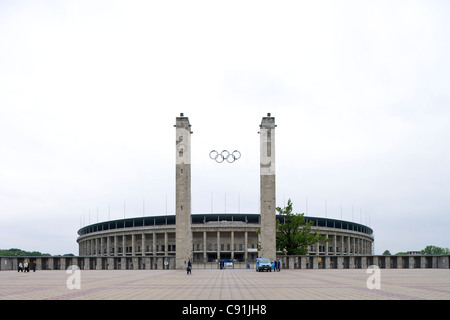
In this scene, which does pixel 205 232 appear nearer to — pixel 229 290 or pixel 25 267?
pixel 25 267

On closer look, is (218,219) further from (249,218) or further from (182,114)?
(182,114)

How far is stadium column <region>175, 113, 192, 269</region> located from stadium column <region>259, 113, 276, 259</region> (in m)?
10.4

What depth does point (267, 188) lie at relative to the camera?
67938 millimetres

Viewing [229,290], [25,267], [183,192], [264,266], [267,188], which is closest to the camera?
[229,290]

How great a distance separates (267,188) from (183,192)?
11952 mm

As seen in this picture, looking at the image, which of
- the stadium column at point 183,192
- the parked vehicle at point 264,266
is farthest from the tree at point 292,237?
the parked vehicle at point 264,266

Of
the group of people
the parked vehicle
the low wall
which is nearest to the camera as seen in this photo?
the group of people

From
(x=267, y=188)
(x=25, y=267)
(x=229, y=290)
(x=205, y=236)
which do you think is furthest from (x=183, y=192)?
(x=205, y=236)

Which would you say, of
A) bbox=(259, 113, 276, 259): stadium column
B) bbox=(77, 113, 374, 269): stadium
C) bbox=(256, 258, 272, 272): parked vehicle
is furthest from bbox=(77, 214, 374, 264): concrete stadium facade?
bbox=(256, 258, 272, 272): parked vehicle

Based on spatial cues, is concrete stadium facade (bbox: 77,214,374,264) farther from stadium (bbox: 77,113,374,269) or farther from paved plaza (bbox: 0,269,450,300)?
A: paved plaza (bbox: 0,269,450,300)

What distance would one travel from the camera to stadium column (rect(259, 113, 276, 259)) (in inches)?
2621

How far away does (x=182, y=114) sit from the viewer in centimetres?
7075

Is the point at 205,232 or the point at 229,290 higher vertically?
the point at 229,290

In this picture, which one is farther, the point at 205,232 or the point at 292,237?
the point at 205,232
